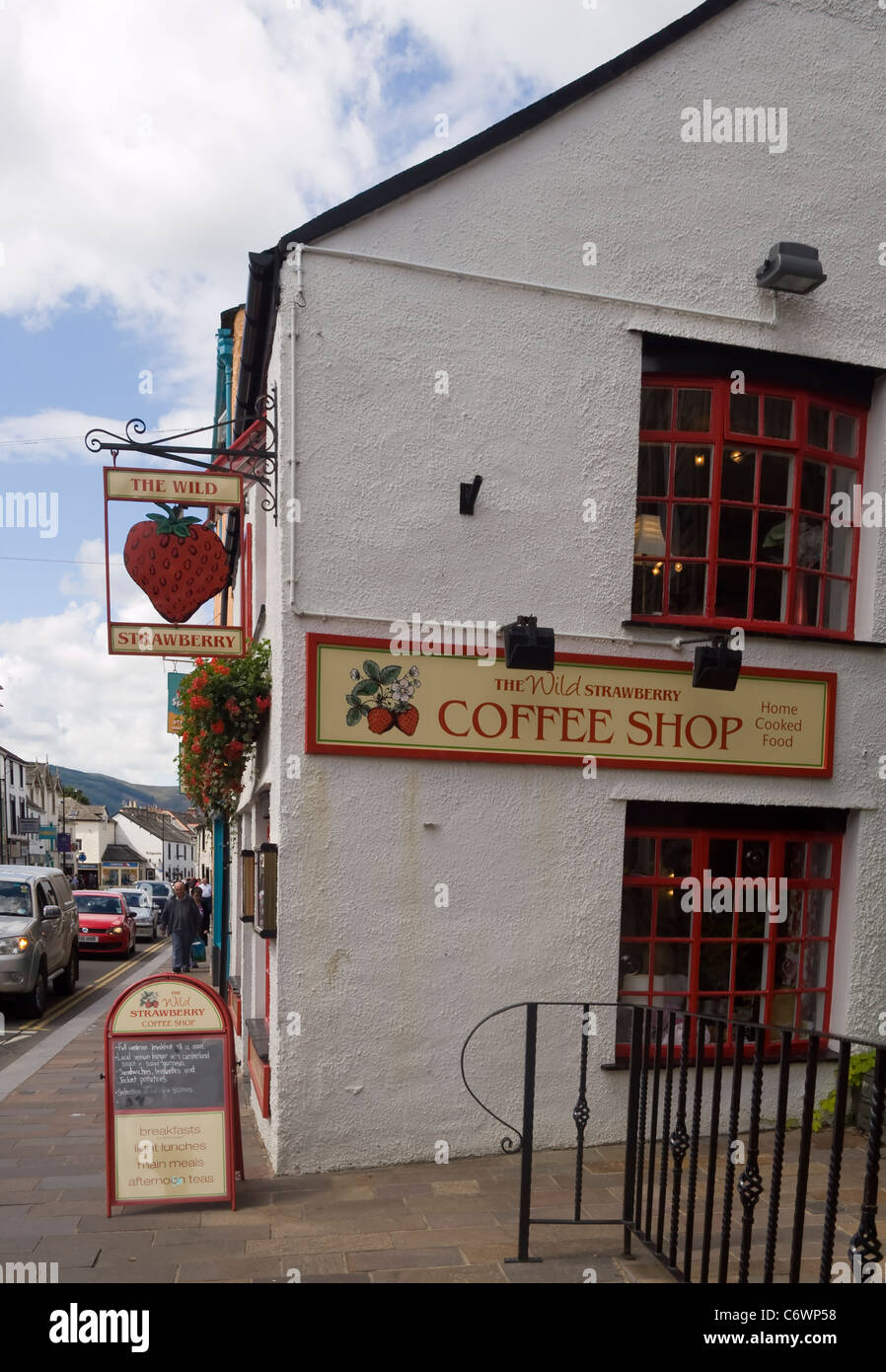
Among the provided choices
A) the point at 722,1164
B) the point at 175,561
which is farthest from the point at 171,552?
the point at 722,1164

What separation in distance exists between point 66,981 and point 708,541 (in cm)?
1180

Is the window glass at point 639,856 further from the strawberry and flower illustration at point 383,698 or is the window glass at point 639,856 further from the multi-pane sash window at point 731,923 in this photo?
the strawberry and flower illustration at point 383,698

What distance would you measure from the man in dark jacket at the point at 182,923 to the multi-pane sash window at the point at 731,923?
923 centimetres

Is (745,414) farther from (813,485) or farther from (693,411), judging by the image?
(813,485)

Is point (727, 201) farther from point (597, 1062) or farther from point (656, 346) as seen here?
point (597, 1062)

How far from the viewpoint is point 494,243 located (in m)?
6.93

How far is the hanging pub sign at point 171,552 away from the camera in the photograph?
6598 mm

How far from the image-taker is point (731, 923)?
289 inches

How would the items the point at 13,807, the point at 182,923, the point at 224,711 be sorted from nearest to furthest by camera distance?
the point at 224,711
the point at 182,923
the point at 13,807

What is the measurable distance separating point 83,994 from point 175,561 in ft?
35.2

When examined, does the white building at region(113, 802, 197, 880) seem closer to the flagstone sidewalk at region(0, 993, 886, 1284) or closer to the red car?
the red car

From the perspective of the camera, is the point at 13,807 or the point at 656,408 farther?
the point at 13,807

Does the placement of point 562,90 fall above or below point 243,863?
above
